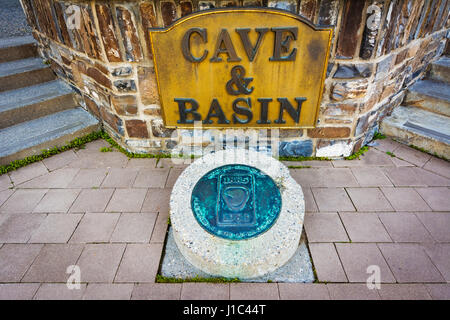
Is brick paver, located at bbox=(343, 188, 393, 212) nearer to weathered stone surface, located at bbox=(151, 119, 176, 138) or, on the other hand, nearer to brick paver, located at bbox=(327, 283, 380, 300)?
brick paver, located at bbox=(327, 283, 380, 300)

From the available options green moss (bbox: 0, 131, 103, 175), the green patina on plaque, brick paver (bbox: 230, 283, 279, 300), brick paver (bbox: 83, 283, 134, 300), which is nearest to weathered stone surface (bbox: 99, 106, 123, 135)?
green moss (bbox: 0, 131, 103, 175)

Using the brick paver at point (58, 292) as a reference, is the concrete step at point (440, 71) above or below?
above

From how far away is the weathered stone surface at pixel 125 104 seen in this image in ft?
8.40

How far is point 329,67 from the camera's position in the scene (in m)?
2.31

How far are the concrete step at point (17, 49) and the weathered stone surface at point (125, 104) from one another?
2216mm

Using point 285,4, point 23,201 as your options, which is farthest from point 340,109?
point 23,201

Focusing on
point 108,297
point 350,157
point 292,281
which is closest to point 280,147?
point 350,157

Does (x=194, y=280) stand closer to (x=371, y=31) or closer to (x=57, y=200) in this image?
(x=57, y=200)

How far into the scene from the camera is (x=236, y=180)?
83.8 inches

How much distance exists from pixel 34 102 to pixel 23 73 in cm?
59

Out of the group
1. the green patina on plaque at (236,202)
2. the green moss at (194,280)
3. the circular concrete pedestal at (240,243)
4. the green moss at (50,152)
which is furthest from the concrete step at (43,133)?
the green moss at (194,280)

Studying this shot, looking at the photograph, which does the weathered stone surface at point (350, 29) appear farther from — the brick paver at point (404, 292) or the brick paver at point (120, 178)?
the brick paver at point (120, 178)

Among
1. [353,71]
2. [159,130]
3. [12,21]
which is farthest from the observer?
[12,21]
